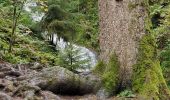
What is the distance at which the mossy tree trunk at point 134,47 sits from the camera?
311 inches

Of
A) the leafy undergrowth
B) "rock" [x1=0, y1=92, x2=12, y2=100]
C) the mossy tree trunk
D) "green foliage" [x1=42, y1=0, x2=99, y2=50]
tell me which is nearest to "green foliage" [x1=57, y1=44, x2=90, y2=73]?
the leafy undergrowth

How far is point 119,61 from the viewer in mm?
8172

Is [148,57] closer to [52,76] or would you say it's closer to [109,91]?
[109,91]

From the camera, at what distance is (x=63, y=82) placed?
27.2 ft

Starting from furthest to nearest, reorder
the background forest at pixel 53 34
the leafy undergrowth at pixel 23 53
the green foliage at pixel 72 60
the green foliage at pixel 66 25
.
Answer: the green foliage at pixel 66 25 < the leafy undergrowth at pixel 23 53 < the background forest at pixel 53 34 < the green foliage at pixel 72 60

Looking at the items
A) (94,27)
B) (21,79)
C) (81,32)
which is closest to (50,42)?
(81,32)

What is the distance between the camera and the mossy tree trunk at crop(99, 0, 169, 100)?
7.89 metres

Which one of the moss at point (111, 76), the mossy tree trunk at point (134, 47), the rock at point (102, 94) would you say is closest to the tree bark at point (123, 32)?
the mossy tree trunk at point (134, 47)

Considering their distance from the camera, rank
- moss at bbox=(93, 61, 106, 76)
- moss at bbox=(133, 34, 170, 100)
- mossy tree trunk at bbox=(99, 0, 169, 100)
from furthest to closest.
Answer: moss at bbox=(93, 61, 106, 76)
mossy tree trunk at bbox=(99, 0, 169, 100)
moss at bbox=(133, 34, 170, 100)

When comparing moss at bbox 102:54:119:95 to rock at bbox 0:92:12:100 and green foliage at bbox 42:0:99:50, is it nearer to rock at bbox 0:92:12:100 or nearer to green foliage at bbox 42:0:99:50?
rock at bbox 0:92:12:100

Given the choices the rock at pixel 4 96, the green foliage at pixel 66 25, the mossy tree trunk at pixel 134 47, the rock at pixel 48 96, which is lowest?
the green foliage at pixel 66 25

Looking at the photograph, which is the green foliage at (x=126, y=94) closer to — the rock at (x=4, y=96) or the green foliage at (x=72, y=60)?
the rock at (x=4, y=96)

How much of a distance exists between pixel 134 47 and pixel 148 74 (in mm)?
677

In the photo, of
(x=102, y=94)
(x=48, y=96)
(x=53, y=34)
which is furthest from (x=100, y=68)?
(x=53, y=34)
